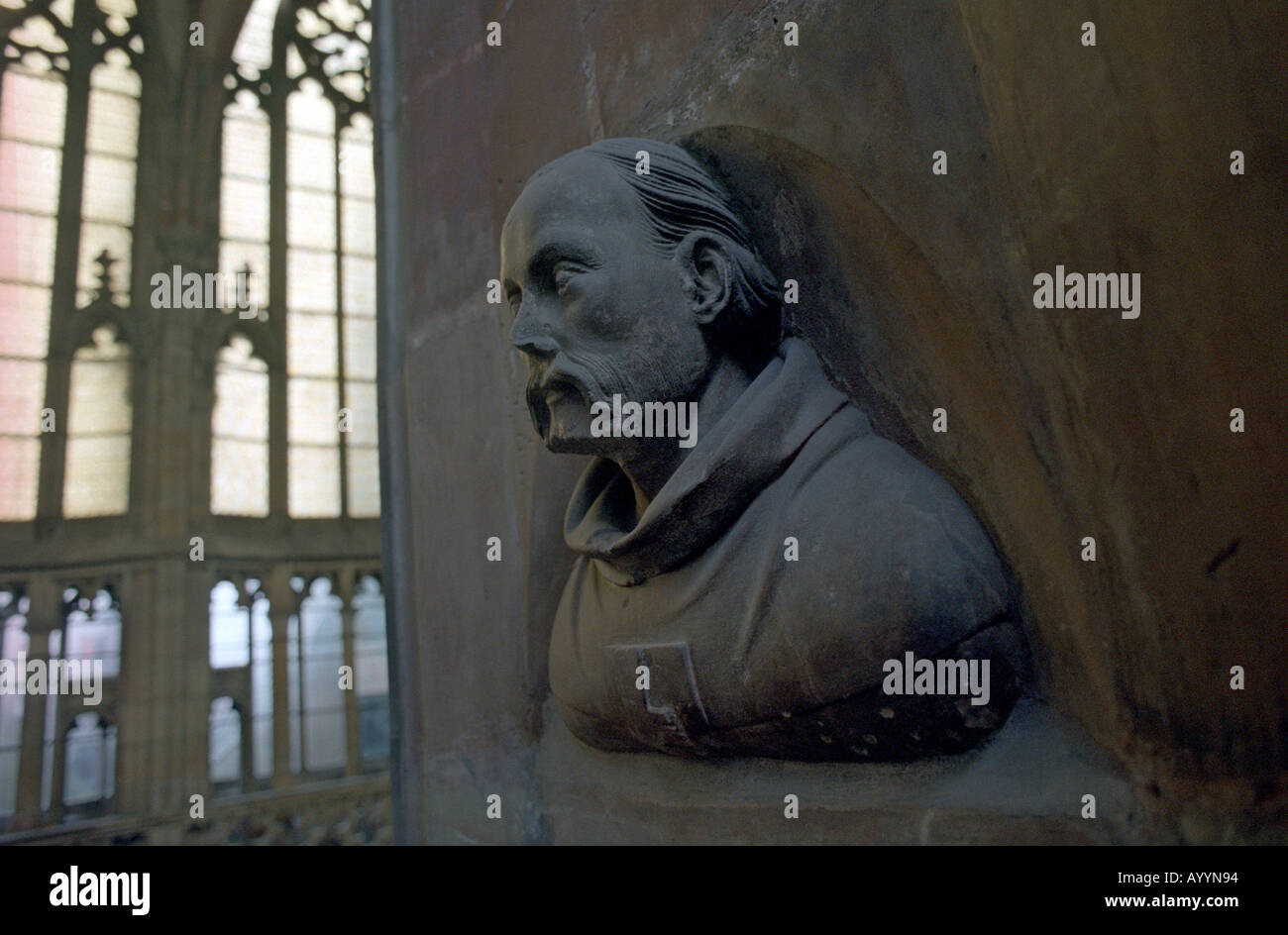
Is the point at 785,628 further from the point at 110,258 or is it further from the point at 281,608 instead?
the point at 110,258

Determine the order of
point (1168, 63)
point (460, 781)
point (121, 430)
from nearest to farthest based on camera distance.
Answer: point (1168, 63) < point (460, 781) < point (121, 430)

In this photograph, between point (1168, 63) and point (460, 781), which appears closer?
point (1168, 63)

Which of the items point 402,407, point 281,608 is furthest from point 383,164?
point 281,608

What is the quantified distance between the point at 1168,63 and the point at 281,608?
9.55 m

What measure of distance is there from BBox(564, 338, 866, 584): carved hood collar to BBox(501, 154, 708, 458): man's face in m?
0.10

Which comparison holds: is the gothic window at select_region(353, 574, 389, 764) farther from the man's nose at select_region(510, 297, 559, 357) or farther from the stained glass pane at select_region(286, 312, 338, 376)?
the man's nose at select_region(510, 297, 559, 357)

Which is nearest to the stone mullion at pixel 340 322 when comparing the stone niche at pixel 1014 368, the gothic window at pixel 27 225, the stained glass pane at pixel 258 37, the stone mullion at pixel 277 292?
the stone mullion at pixel 277 292

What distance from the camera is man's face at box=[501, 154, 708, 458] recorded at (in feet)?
4.64

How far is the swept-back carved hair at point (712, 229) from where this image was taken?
57.7 inches

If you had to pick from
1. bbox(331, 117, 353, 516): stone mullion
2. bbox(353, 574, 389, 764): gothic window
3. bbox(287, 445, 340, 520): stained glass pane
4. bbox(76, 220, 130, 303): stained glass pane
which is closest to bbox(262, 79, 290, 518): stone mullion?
bbox(287, 445, 340, 520): stained glass pane

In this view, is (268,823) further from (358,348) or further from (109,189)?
(109,189)

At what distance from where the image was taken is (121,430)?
905 cm

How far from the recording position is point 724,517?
140 cm
